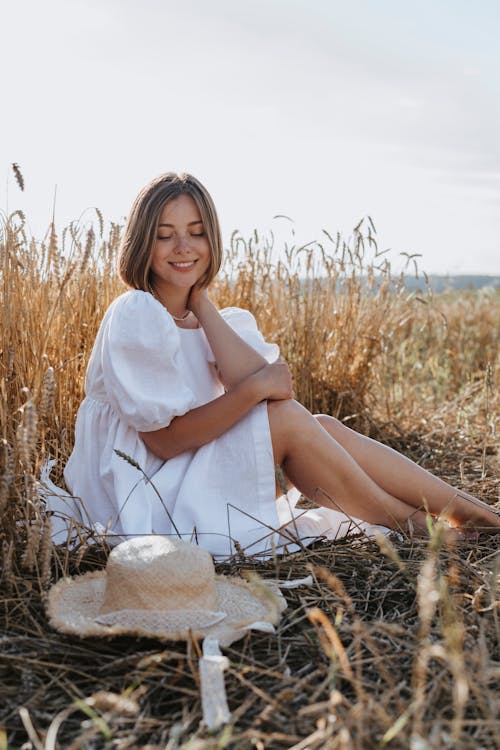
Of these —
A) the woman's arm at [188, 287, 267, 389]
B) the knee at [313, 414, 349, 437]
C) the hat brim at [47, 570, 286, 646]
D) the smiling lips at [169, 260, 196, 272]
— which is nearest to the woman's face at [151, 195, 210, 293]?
the smiling lips at [169, 260, 196, 272]

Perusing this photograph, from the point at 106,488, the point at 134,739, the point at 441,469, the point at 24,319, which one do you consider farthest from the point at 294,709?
the point at 441,469

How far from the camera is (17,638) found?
1.41 m

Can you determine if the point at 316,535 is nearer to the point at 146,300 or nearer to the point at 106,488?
the point at 106,488

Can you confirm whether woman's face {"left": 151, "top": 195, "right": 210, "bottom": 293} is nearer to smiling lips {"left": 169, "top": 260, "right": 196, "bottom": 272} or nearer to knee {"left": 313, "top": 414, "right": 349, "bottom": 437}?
smiling lips {"left": 169, "top": 260, "right": 196, "bottom": 272}

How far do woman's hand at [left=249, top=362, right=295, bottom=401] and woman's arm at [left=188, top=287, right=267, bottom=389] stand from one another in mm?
103

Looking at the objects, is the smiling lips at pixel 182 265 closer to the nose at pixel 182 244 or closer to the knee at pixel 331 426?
the nose at pixel 182 244

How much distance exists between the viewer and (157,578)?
4.54ft

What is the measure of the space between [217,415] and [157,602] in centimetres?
67

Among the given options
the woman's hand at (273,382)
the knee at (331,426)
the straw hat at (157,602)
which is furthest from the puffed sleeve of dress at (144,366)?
the straw hat at (157,602)

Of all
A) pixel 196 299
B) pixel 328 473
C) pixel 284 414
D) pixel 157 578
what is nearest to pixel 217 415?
pixel 284 414

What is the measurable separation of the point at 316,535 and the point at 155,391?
1.88 ft

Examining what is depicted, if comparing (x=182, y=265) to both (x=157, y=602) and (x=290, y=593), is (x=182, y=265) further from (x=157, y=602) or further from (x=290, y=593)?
(x=157, y=602)

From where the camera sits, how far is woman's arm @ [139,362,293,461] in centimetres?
200

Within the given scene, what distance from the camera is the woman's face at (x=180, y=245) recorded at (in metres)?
2.17
